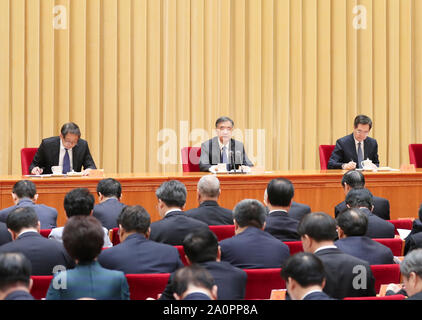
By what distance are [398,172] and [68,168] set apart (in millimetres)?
3509

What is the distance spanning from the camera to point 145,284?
10.3ft

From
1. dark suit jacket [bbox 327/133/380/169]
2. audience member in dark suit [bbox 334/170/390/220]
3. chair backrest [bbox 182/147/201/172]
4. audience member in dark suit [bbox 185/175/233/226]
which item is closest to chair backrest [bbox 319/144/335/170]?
dark suit jacket [bbox 327/133/380/169]

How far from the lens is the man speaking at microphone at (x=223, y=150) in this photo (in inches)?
295

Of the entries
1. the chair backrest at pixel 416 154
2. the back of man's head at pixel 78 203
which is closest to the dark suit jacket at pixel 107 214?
the back of man's head at pixel 78 203

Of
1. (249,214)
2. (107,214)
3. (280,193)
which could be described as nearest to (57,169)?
(107,214)

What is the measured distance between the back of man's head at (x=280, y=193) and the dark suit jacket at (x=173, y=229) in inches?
25.7

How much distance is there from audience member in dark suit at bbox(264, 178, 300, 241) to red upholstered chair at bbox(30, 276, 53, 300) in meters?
1.79

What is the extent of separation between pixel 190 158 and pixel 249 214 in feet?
11.7

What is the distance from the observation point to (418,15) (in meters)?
10.5

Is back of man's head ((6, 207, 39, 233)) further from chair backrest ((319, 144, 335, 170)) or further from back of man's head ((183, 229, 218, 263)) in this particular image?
chair backrest ((319, 144, 335, 170))

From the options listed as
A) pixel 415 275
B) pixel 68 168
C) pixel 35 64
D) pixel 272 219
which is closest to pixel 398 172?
pixel 272 219

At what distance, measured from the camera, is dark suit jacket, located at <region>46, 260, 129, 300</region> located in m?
2.83

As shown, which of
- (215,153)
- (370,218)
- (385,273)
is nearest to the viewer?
(385,273)

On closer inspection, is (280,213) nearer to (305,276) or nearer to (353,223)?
(353,223)
